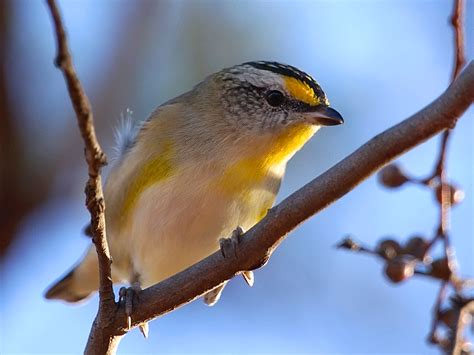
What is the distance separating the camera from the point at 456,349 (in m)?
2.29

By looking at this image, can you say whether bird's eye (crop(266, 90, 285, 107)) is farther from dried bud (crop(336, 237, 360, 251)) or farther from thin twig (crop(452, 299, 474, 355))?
thin twig (crop(452, 299, 474, 355))

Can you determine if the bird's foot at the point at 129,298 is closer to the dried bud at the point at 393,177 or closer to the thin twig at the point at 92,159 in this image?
the thin twig at the point at 92,159

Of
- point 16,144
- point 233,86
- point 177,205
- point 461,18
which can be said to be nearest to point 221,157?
point 177,205

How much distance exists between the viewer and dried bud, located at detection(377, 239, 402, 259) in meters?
2.79

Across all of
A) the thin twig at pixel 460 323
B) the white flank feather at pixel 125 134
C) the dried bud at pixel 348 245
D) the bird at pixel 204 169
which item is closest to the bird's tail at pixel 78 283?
the bird at pixel 204 169

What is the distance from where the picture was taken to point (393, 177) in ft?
10.1

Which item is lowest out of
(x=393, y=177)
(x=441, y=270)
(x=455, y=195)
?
(x=441, y=270)

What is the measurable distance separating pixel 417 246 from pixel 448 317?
30cm

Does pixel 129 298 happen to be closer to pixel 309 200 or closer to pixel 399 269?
pixel 309 200

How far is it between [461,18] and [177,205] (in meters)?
1.37

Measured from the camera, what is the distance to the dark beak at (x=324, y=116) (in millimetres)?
3322

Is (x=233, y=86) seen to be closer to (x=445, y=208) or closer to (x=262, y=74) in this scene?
(x=262, y=74)

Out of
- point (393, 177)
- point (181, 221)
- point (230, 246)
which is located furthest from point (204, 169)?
point (230, 246)

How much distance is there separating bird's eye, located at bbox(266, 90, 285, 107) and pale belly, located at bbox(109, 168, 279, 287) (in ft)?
1.24
